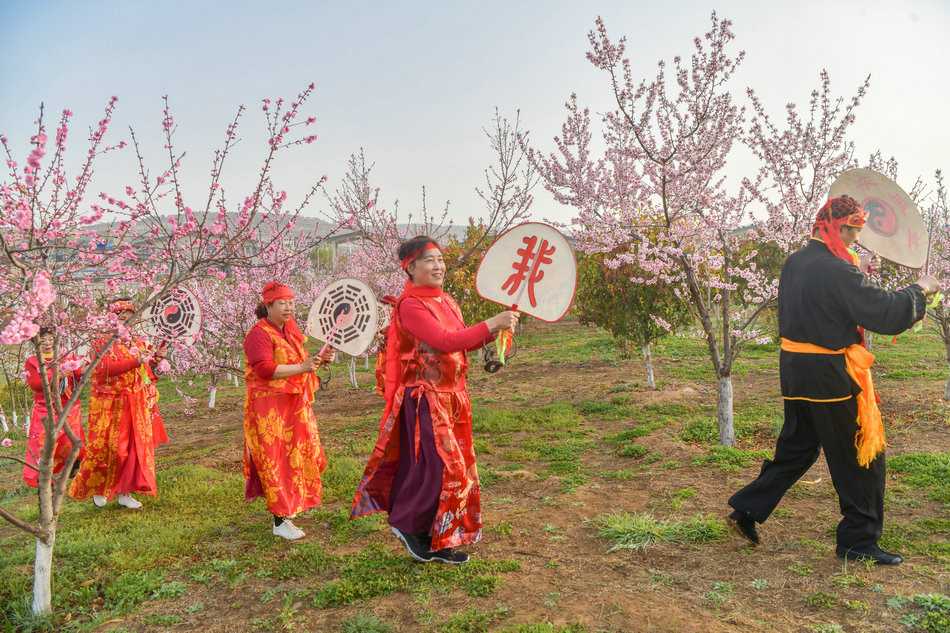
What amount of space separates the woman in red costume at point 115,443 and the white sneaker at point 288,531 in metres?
1.67

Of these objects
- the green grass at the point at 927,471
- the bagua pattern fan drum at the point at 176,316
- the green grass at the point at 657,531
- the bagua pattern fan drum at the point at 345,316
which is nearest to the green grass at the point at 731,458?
the green grass at the point at 927,471

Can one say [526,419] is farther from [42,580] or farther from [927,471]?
[42,580]

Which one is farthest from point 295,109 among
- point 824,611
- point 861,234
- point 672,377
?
point 672,377

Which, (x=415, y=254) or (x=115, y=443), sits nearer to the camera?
(x=415, y=254)

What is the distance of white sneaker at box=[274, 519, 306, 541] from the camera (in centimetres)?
407

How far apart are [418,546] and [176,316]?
10.8 feet

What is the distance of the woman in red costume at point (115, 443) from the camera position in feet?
16.4

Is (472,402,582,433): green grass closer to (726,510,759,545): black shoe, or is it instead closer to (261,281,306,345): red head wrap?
(261,281,306,345): red head wrap

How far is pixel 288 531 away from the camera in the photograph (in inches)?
161

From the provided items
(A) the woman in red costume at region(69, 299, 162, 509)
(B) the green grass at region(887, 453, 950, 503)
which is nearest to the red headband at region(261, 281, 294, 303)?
(A) the woman in red costume at region(69, 299, 162, 509)

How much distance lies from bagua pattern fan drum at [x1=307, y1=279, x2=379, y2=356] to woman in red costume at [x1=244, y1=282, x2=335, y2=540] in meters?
0.15

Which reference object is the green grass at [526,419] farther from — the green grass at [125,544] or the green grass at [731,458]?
the green grass at [125,544]

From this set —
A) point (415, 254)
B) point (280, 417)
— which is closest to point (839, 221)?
point (415, 254)

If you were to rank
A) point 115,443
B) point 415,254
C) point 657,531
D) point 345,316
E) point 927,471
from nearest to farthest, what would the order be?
point 415,254 < point 657,531 < point 345,316 < point 927,471 < point 115,443
